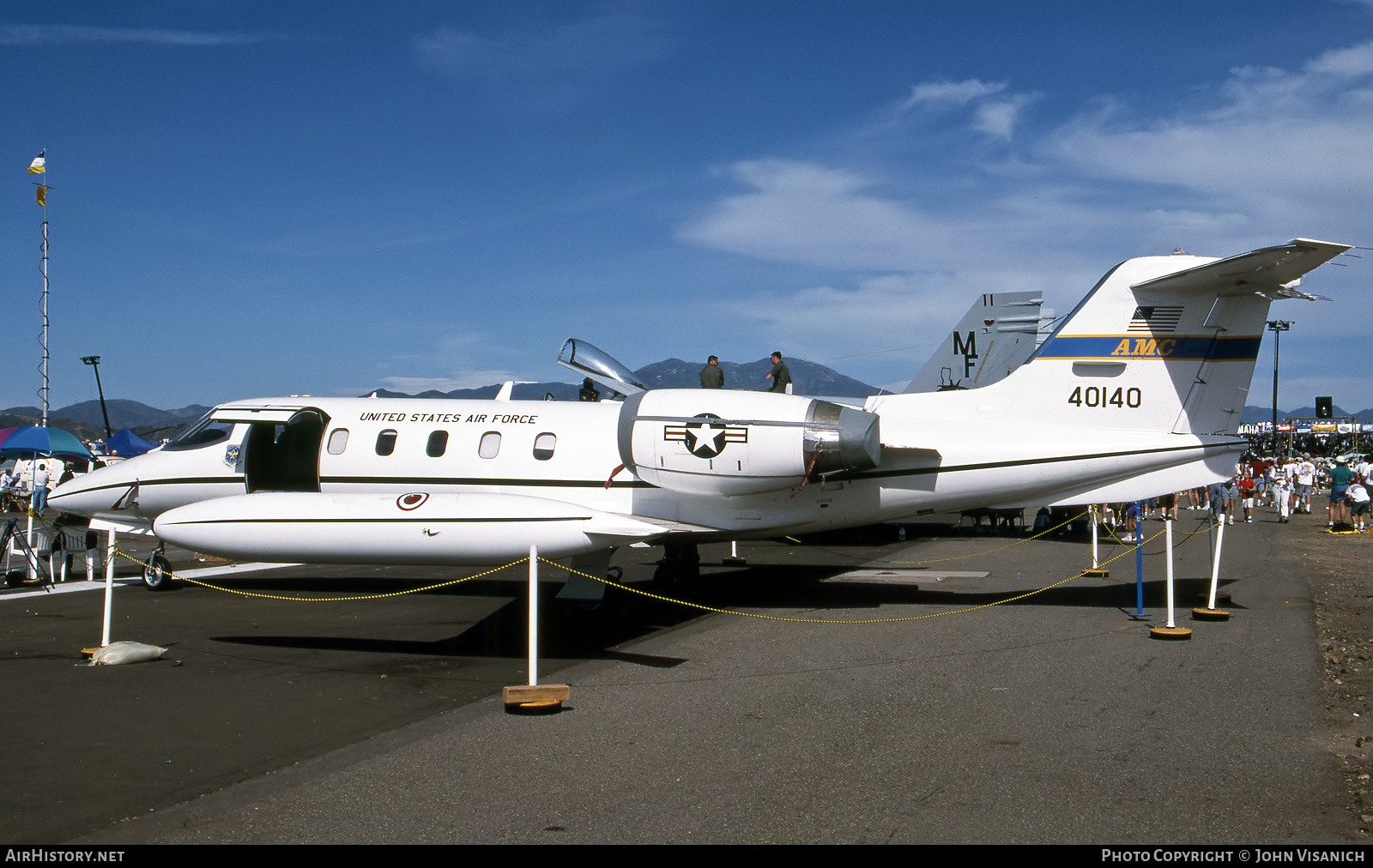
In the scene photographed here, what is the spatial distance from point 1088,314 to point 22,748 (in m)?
11.6

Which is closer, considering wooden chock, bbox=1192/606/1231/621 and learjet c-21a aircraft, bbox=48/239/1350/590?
learjet c-21a aircraft, bbox=48/239/1350/590

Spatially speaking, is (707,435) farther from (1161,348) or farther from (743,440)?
(1161,348)

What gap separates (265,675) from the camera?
892cm

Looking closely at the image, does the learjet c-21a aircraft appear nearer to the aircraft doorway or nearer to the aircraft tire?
the aircraft doorway

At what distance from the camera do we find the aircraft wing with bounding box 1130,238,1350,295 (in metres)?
10.0

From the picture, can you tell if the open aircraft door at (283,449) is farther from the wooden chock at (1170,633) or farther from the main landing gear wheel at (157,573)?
the wooden chock at (1170,633)

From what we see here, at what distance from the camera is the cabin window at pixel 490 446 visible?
41.7 feet

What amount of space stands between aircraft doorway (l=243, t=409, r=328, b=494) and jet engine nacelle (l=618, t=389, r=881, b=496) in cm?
485

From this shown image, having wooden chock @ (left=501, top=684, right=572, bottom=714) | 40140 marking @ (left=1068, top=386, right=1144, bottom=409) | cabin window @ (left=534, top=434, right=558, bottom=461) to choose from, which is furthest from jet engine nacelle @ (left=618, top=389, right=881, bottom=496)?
wooden chock @ (left=501, top=684, right=572, bottom=714)

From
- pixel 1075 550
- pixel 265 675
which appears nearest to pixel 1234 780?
pixel 265 675

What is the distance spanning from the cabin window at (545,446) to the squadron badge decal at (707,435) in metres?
2.22

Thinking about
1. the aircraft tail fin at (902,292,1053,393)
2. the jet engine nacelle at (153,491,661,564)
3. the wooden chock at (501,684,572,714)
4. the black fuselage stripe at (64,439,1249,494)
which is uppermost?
the aircraft tail fin at (902,292,1053,393)

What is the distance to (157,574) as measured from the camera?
14.4 m
